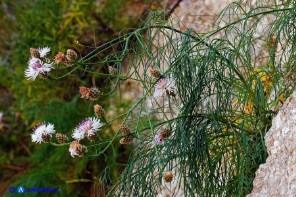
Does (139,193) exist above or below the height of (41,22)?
below

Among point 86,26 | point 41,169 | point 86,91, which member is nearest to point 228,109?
point 86,91

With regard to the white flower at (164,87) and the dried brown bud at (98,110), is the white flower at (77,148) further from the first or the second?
the white flower at (164,87)

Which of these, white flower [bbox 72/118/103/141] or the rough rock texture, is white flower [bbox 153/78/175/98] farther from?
the rough rock texture

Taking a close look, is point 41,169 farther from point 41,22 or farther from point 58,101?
point 41,22

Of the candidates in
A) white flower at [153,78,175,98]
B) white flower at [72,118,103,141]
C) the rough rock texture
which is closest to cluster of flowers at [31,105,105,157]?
white flower at [72,118,103,141]

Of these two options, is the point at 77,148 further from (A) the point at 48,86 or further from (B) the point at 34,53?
(A) the point at 48,86

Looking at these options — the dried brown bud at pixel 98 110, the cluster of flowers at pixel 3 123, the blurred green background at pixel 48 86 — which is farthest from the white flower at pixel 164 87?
the cluster of flowers at pixel 3 123
